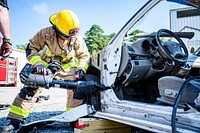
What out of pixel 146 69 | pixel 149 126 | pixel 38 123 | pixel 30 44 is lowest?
pixel 38 123

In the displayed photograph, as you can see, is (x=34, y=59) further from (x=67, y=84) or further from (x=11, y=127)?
(x=11, y=127)

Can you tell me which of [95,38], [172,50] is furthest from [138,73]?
[95,38]

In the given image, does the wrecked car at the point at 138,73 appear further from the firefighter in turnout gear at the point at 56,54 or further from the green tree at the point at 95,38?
the green tree at the point at 95,38

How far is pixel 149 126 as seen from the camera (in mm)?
1938

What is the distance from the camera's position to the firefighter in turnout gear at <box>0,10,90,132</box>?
10.8 ft

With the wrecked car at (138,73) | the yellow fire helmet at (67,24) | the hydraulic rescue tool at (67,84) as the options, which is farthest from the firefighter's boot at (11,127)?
the yellow fire helmet at (67,24)

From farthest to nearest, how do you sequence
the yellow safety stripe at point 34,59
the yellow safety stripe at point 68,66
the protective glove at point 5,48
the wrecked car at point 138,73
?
the yellow safety stripe at point 68,66, the yellow safety stripe at point 34,59, the protective glove at point 5,48, the wrecked car at point 138,73

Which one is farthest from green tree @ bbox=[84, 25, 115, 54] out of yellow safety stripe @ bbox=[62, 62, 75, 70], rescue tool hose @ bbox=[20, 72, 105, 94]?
rescue tool hose @ bbox=[20, 72, 105, 94]

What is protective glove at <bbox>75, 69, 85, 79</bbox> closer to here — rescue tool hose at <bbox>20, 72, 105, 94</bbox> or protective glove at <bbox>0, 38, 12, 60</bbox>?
rescue tool hose at <bbox>20, 72, 105, 94</bbox>

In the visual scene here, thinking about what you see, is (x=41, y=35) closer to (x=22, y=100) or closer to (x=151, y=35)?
(x=22, y=100)

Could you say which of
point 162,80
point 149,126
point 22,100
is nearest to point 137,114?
point 149,126

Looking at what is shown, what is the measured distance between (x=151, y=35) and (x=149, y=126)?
1.24 metres

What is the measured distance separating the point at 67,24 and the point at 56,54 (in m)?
0.50

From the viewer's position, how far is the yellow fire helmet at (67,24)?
10.8 ft
